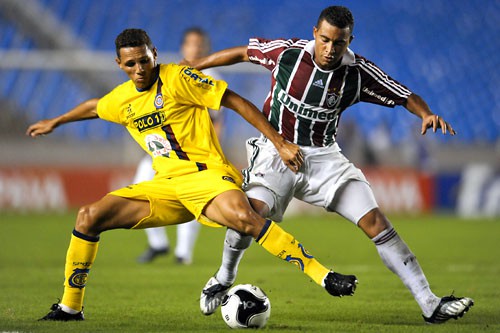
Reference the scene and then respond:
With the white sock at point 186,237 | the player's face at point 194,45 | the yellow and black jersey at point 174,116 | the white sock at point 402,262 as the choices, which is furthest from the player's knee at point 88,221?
the white sock at point 186,237

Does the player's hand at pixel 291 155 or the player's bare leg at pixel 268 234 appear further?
the player's hand at pixel 291 155

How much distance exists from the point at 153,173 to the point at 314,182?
3643 mm

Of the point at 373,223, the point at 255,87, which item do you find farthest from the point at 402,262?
the point at 255,87

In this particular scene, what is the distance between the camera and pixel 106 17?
21.4 meters

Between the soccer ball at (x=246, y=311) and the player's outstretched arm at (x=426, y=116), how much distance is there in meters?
1.43

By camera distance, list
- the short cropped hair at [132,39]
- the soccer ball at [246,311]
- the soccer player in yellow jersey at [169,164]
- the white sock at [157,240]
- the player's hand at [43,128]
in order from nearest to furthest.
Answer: the soccer ball at [246,311], the soccer player in yellow jersey at [169,164], the short cropped hair at [132,39], the player's hand at [43,128], the white sock at [157,240]

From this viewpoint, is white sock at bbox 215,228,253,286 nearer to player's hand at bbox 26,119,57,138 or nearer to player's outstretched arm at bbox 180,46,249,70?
player's outstretched arm at bbox 180,46,249,70

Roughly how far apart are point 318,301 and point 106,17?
52.8 ft

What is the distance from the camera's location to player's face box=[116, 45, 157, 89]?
5477 mm

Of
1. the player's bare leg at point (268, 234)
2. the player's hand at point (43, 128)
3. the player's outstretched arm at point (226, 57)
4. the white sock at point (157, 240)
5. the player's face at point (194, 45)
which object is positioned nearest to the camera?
the player's bare leg at point (268, 234)

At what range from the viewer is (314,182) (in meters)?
5.66

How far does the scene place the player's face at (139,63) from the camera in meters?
5.48

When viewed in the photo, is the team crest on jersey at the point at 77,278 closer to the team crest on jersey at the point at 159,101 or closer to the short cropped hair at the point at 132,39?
the team crest on jersey at the point at 159,101

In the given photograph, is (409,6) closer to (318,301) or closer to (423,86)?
(423,86)
